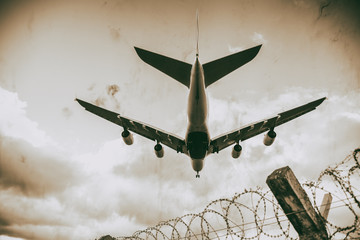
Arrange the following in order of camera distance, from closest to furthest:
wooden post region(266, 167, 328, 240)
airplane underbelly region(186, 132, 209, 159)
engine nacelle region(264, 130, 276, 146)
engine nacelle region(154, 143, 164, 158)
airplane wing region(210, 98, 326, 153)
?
1. wooden post region(266, 167, 328, 240)
2. airplane underbelly region(186, 132, 209, 159)
3. engine nacelle region(264, 130, 276, 146)
4. airplane wing region(210, 98, 326, 153)
5. engine nacelle region(154, 143, 164, 158)

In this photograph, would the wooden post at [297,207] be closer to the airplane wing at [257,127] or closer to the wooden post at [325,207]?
the wooden post at [325,207]

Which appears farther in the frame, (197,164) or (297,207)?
(197,164)

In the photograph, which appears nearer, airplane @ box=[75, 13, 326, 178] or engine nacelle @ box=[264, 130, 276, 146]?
airplane @ box=[75, 13, 326, 178]

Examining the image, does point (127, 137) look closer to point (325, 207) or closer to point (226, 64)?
point (226, 64)

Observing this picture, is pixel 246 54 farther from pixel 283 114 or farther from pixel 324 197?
pixel 324 197

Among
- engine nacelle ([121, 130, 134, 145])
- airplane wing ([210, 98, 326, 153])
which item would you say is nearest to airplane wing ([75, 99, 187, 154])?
engine nacelle ([121, 130, 134, 145])

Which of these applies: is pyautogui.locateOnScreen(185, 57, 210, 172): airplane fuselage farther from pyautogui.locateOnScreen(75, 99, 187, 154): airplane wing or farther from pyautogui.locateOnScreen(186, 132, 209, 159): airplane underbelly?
pyautogui.locateOnScreen(75, 99, 187, 154): airplane wing

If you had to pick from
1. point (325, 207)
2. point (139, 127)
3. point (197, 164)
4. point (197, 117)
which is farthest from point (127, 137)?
point (325, 207)
